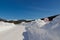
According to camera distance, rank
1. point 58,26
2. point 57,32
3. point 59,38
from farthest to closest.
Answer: point 58,26 → point 57,32 → point 59,38

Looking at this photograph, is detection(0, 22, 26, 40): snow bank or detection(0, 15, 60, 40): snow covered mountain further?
detection(0, 22, 26, 40): snow bank

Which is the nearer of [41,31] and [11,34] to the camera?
[41,31]

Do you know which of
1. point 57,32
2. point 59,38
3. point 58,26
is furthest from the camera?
point 58,26

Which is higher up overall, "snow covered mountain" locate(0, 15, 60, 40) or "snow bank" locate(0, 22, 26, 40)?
"snow bank" locate(0, 22, 26, 40)

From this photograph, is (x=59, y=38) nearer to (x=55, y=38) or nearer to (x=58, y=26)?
(x=55, y=38)

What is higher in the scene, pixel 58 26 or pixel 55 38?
pixel 58 26

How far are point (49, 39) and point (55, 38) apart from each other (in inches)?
5.2

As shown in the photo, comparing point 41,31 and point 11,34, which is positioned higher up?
point 11,34

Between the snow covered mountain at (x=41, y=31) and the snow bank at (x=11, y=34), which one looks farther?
the snow bank at (x=11, y=34)

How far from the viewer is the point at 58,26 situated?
11.0 feet

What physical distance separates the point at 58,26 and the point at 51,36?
0.32 metres

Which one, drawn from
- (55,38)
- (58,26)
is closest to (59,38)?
(55,38)

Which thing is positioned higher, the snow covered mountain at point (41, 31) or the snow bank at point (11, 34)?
the snow bank at point (11, 34)

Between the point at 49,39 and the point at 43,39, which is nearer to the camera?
the point at 49,39
